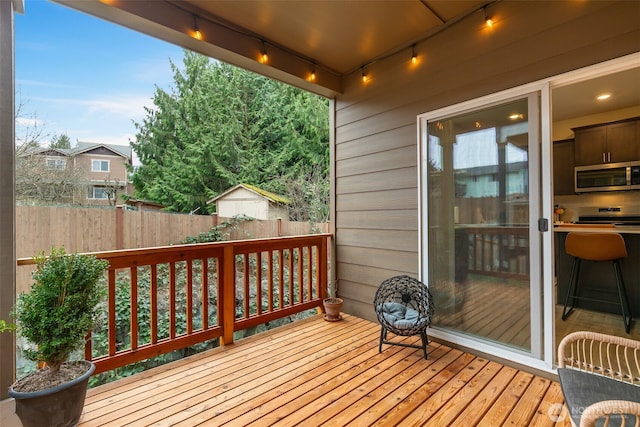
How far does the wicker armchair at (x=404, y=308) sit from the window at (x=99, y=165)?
6637 mm

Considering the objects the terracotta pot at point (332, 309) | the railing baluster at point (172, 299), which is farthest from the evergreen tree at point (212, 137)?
the railing baluster at point (172, 299)

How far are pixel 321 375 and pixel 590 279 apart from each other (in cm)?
326

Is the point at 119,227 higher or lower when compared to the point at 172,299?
higher

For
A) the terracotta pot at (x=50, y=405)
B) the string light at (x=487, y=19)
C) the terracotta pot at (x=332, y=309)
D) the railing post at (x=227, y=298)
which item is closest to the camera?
the terracotta pot at (x=50, y=405)

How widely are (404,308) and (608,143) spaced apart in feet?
13.6

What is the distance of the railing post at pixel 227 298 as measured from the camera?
2611 millimetres

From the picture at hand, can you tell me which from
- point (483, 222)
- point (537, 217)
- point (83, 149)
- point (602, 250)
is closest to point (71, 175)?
point (83, 149)

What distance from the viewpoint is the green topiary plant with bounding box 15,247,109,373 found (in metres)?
1.50

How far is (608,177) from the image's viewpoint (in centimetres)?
413

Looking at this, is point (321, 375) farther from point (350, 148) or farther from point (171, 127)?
point (171, 127)

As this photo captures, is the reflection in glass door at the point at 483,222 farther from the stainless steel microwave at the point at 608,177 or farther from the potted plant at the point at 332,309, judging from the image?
the stainless steel microwave at the point at 608,177

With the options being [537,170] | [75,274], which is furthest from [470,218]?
[75,274]

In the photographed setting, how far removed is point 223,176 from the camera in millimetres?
8227

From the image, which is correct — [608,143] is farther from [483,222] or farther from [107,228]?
[107,228]
